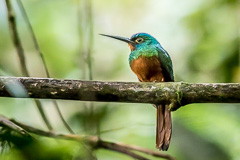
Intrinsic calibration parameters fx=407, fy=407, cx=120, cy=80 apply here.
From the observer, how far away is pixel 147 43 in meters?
3.14

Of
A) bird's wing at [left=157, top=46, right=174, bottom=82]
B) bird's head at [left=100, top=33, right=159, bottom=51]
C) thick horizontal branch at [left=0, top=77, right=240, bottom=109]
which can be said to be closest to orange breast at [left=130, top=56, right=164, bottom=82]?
bird's wing at [left=157, top=46, right=174, bottom=82]

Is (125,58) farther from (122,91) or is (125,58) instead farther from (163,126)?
(122,91)

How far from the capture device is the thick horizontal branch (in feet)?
5.49

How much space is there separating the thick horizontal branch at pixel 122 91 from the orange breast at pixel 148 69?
97 centimetres

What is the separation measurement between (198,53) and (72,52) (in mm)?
1150

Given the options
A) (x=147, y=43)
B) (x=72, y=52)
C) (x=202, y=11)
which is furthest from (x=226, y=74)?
(x=72, y=52)

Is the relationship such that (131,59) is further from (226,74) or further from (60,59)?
(60,59)

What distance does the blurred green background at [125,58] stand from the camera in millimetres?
2615

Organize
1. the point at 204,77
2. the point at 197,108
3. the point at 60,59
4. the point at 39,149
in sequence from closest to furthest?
the point at 39,149
the point at 197,108
the point at 204,77
the point at 60,59

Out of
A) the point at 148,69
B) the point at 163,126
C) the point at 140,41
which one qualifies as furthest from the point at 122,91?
the point at 140,41

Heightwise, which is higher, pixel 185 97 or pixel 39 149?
pixel 39 149

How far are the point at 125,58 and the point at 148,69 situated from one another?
4.42ft

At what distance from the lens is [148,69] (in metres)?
2.77

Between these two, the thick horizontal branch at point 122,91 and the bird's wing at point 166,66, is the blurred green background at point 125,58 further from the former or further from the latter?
the bird's wing at point 166,66
